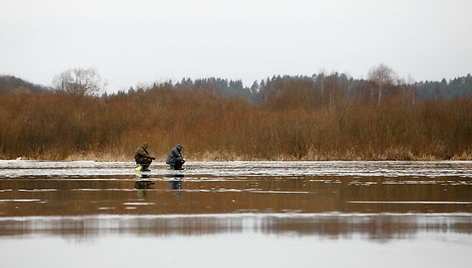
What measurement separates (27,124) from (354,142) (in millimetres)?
18941

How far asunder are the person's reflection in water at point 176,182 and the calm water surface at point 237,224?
152 mm

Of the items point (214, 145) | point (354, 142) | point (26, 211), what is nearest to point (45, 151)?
point (214, 145)

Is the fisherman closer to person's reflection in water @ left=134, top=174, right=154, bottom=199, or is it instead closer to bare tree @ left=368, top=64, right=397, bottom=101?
person's reflection in water @ left=134, top=174, right=154, bottom=199

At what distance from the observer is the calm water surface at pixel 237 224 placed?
8.34 m

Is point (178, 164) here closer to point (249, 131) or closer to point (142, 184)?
point (142, 184)

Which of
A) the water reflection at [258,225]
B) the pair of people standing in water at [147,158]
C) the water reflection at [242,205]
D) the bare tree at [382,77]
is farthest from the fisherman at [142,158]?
the bare tree at [382,77]

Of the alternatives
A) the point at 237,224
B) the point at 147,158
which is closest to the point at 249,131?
the point at 147,158

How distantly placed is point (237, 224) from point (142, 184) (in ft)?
30.3

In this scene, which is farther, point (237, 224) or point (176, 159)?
point (176, 159)

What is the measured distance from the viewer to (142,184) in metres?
19.9

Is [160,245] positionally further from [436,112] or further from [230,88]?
[230,88]

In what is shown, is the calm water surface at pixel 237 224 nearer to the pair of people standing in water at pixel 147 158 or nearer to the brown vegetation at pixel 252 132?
the pair of people standing in water at pixel 147 158

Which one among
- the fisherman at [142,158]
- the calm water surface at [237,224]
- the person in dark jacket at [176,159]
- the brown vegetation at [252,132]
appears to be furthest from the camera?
the brown vegetation at [252,132]

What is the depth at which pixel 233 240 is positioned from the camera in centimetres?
956
